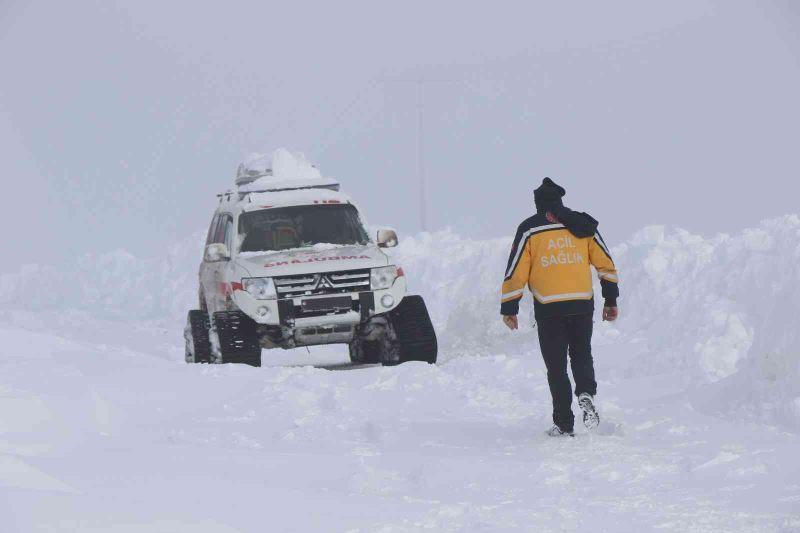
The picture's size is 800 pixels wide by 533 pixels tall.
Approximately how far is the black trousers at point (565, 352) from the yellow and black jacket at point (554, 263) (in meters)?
0.09

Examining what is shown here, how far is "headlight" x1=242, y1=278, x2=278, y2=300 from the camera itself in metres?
13.0

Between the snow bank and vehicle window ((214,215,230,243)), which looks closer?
the snow bank

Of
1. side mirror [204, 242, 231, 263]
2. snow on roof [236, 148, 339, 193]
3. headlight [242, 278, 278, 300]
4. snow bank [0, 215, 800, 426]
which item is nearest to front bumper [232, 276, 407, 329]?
headlight [242, 278, 278, 300]

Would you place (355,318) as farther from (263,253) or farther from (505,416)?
(505,416)

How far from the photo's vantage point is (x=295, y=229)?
13898 millimetres

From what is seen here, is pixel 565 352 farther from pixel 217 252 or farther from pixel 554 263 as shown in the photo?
pixel 217 252

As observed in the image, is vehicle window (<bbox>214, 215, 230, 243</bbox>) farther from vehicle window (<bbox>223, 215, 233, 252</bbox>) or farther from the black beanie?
the black beanie

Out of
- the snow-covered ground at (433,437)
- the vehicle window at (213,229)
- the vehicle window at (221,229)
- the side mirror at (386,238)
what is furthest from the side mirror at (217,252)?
the vehicle window at (213,229)

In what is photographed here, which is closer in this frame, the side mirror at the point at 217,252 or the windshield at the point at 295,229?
the side mirror at the point at 217,252

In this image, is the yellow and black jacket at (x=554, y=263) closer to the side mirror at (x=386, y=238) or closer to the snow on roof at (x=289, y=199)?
the side mirror at (x=386, y=238)

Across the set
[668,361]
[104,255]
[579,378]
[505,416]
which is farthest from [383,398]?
[104,255]

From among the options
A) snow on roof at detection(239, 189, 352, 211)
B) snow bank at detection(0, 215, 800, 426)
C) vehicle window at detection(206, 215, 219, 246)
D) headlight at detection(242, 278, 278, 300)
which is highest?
snow on roof at detection(239, 189, 352, 211)

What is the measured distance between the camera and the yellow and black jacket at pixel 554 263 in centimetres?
842

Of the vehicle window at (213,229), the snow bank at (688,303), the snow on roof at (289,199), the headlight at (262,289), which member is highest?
the snow on roof at (289,199)
